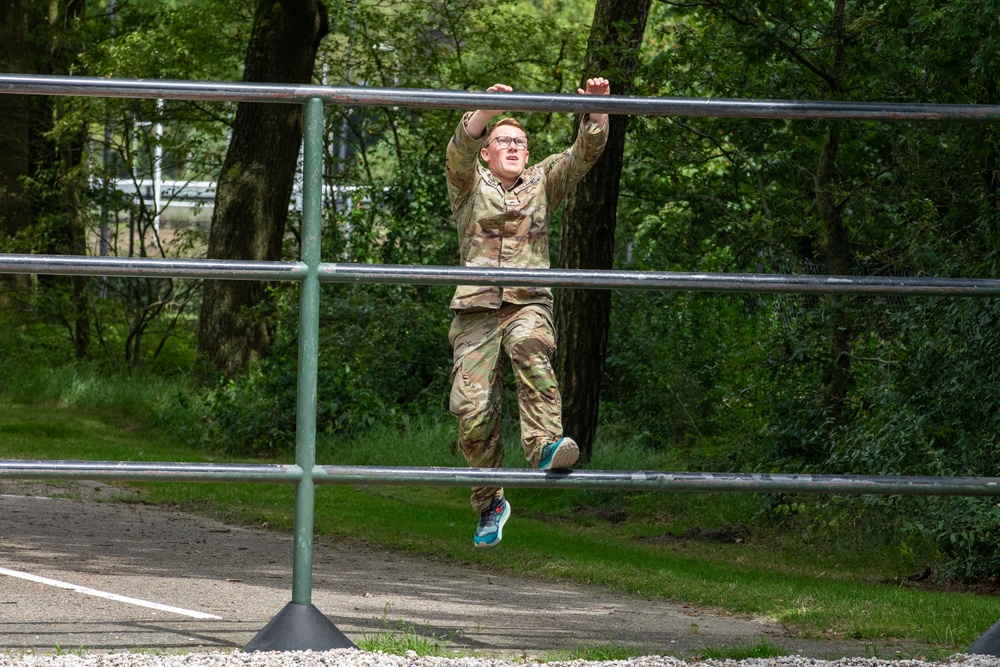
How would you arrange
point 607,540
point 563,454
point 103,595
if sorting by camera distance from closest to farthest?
Answer: point 563,454 → point 103,595 → point 607,540

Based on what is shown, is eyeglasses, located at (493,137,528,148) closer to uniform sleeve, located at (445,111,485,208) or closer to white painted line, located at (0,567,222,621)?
uniform sleeve, located at (445,111,485,208)

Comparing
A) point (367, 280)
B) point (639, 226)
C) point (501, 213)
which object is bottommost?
point (639, 226)

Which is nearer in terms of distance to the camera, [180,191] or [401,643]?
[401,643]

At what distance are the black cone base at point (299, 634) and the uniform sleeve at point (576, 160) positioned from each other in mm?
1996

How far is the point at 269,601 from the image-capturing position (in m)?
4.77

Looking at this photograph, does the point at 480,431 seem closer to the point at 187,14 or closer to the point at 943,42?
the point at 943,42

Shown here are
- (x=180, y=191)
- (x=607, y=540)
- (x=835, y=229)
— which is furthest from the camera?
(x=180, y=191)

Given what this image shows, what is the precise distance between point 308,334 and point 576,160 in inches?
69.2

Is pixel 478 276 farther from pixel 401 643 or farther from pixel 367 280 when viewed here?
pixel 401 643

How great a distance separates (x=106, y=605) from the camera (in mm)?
4410

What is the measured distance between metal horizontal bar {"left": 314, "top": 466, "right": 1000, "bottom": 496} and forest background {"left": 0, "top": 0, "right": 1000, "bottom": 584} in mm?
3856

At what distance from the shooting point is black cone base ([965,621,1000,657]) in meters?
3.66

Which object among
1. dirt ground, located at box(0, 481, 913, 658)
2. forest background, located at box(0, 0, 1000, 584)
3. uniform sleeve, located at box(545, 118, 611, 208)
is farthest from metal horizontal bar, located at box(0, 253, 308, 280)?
forest background, located at box(0, 0, 1000, 584)

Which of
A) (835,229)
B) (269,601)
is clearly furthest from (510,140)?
(835,229)
